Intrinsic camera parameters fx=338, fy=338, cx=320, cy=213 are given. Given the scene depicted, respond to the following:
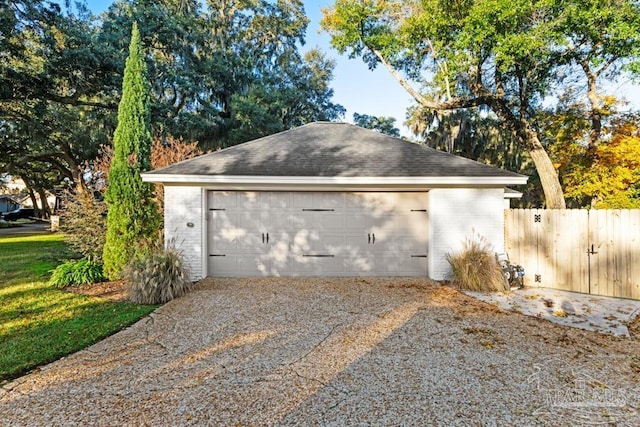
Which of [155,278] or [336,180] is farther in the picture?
[336,180]

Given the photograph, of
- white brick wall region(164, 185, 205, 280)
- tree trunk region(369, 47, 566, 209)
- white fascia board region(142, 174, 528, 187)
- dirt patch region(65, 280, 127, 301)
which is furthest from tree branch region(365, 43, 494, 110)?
dirt patch region(65, 280, 127, 301)

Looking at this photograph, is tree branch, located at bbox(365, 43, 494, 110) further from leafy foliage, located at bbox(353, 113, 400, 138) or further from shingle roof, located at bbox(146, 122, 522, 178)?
leafy foliage, located at bbox(353, 113, 400, 138)

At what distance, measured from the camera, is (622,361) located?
140 inches

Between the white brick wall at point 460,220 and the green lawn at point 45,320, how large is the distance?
18.5 feet

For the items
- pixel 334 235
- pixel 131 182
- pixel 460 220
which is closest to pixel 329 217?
pixel 334 235

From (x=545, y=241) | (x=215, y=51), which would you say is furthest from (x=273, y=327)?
(x=215, y=51)

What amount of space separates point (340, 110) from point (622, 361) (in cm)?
2163

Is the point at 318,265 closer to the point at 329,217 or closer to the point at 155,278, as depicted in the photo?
the point at 329,217

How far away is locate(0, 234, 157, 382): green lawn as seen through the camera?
3.66 m

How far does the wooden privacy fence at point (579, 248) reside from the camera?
5.96m

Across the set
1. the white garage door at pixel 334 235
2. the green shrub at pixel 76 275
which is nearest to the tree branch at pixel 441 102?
the white garage door at pixel 334 235

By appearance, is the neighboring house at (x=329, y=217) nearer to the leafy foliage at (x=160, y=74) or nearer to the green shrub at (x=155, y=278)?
the green shrub at (x=155, y=278)

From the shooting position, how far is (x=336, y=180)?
23.3ft

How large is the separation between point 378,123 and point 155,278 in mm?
25488
